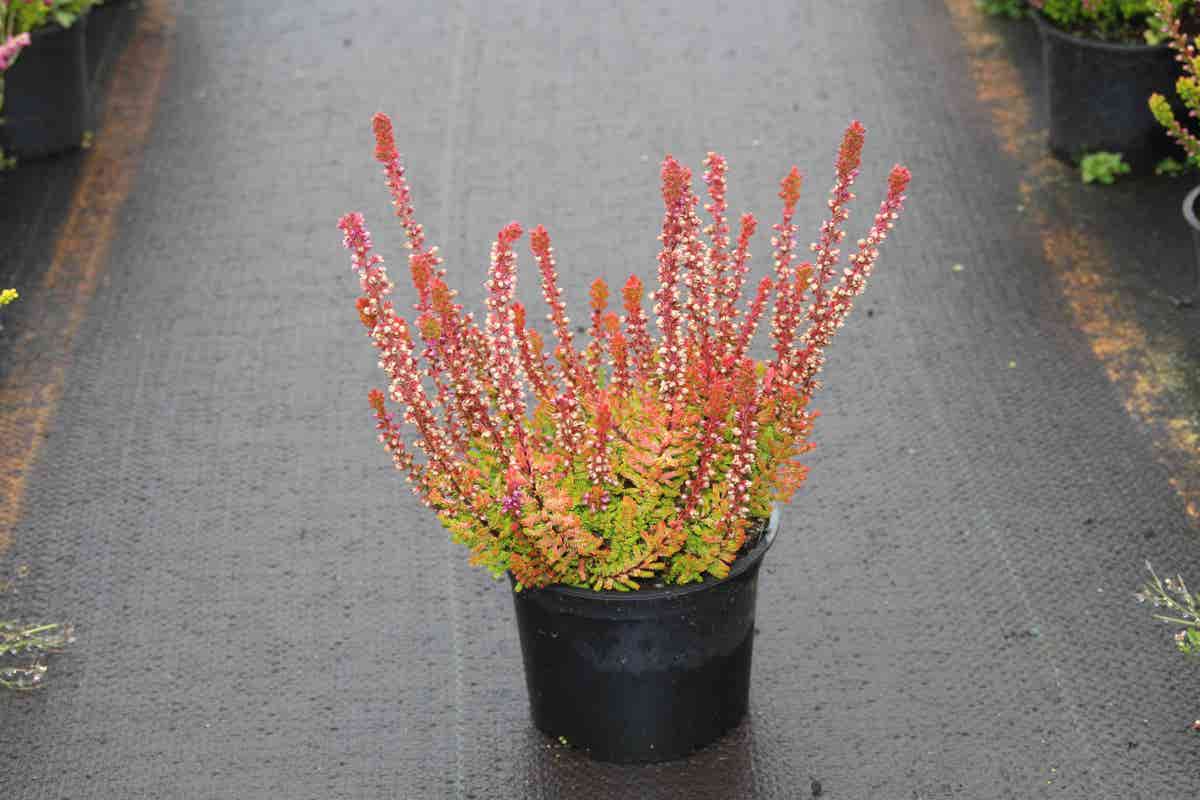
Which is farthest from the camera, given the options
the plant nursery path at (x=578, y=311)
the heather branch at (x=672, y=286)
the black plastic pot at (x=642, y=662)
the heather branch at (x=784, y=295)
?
the plant nursery path at (x=578, y=311)

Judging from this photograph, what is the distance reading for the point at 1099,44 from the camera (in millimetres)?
5551

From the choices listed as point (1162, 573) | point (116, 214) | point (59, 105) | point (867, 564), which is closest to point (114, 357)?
point (116, 214)

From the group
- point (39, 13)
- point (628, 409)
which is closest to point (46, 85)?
point (39, 13)

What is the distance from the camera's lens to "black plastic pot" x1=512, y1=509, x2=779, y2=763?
11.2 feet

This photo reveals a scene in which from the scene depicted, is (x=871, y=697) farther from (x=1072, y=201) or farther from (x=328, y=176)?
(x=328, y=176)

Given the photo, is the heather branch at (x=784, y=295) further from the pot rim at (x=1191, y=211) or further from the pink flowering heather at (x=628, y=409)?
the pot rim at (x=1191, y=211)

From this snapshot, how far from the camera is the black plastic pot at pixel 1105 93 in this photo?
556cm

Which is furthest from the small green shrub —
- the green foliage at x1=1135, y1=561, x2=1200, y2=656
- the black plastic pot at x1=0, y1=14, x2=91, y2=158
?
the black plastic pot at x1=0, y1=14, x2=91, y2=158

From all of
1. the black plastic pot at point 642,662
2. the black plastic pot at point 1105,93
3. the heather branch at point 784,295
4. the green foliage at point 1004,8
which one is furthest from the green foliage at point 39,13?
the green foliage at point 1004,8

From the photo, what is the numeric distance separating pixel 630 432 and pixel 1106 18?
3296 mm

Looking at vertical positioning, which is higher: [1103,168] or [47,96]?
[47,96]

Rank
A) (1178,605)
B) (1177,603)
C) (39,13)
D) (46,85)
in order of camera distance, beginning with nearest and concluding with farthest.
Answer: (1178,605)
(1177,603)
(39,13)
(46,85)

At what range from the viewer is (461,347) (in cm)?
315

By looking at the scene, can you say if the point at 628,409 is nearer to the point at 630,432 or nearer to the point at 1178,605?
the point at 630,432
